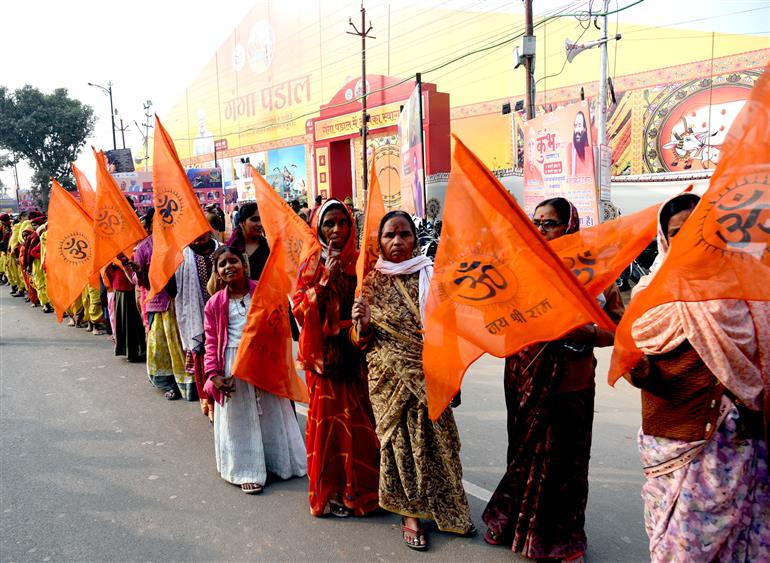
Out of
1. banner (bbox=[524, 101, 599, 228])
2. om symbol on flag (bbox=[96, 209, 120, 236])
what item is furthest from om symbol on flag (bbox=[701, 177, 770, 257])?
banner (bbox=[524, 101, 599, 228])

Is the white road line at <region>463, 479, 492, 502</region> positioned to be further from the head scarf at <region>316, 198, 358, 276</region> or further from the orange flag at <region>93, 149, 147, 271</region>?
the orange flag at <region>93, 149, 147, 271</region>

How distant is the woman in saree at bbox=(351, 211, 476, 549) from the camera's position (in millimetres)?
2781

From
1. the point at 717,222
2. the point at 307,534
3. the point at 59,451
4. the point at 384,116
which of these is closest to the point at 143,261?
the point at 59,451

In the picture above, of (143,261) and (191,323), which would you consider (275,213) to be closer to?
(191,323)

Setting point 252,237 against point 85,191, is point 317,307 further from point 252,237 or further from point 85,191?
point 85,191

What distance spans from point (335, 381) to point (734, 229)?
83.0 inches

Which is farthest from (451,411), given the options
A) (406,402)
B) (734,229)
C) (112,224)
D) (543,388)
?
(112,224)

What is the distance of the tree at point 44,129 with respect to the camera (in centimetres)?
4175

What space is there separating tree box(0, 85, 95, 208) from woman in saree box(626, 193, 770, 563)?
46715 mm

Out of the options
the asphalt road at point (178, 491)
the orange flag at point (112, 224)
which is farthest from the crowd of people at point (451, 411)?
the orange flag at point (112, 224)

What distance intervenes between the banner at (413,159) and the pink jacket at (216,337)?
20.5ft

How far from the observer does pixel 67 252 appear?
4941 millimetres

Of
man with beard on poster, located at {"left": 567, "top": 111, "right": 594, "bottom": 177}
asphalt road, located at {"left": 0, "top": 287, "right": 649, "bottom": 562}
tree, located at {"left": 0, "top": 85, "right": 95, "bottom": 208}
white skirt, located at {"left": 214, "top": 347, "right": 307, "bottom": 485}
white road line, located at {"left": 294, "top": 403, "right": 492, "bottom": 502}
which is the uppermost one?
tree, located at {"left": 0, "top": 85, "right": 95, "bottom": 208}

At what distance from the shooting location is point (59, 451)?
4.09 meters
